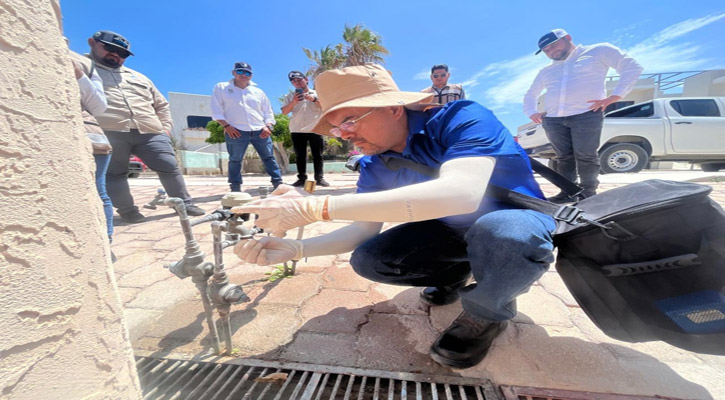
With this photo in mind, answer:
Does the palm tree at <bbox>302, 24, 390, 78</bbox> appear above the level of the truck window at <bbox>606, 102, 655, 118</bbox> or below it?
above

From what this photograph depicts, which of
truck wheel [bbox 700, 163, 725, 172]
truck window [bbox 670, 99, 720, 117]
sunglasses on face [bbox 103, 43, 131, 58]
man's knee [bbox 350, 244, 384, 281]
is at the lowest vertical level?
truck wheel [bbox 700, 163, 725, 172]

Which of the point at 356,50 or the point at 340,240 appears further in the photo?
the point at 356,50

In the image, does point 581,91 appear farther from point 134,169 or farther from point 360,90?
point 134,169

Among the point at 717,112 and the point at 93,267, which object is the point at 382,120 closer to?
the point at 93,267

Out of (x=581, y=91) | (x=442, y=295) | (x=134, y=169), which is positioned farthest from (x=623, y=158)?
(x=134, y=169)

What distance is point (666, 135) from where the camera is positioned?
21.5ft

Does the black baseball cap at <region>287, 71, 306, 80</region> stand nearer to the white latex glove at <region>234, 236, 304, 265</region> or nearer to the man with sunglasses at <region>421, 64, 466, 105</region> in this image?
the man with sunglasses at <region>421, 64, 466, 105</region>

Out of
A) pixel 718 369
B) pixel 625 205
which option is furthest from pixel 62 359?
pixel 718 369

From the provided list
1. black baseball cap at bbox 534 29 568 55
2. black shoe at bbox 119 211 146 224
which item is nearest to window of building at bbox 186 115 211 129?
black shoe at bbox 119 211 146 224

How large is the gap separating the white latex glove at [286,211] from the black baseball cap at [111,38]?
2916 millimetres

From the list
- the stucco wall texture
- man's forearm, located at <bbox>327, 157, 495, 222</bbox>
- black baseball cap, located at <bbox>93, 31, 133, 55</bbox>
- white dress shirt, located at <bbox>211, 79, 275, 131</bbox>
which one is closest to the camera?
the stucco wall texture

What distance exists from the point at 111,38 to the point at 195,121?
25011mm

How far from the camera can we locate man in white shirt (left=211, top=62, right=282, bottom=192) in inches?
170

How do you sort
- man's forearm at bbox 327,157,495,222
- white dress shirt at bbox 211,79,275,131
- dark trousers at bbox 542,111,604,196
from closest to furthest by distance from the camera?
man's forearm at bbox 327,157,495,222
dark trousers at bbox 542,111,604,196
white dress shirt at bbox 211,79,275,131
